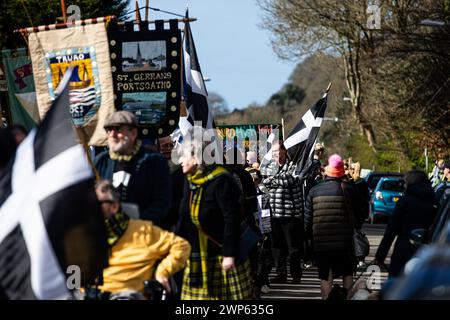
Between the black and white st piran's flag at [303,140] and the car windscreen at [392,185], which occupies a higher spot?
the black and white st piran's flag at [303,140]

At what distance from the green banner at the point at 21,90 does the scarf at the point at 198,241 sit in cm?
422

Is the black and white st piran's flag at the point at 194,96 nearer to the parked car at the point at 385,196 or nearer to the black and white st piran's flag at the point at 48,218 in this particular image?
the black and white st piran's flag at the point at 48,218

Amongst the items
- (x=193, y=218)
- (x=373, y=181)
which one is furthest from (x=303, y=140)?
(x=373, y=181)

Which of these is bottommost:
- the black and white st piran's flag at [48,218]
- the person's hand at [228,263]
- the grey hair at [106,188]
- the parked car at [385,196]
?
the parked car at [385,196]

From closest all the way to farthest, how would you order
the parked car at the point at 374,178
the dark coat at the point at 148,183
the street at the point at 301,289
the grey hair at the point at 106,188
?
the grey hair at the point at 106,188, the dark coat at the point at 148,183, the street at the point at 301,289, the parked car at the point at 374,178

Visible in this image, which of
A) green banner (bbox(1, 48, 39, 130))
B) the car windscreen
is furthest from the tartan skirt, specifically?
the car windscreen

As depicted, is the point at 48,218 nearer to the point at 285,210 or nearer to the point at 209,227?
the point at 209,227

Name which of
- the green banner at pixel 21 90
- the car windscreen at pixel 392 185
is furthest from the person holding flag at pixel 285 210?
the car windscreen at pixel 392 185

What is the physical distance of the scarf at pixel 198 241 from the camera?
30.5ft

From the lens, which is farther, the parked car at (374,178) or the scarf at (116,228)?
the parked car at (374,178)

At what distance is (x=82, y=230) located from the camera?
611 centimetres
